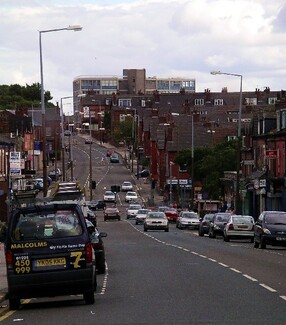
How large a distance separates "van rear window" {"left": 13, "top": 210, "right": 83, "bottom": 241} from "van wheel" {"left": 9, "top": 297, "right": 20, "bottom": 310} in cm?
122

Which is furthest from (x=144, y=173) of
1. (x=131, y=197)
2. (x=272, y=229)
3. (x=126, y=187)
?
(x=272, y=229)

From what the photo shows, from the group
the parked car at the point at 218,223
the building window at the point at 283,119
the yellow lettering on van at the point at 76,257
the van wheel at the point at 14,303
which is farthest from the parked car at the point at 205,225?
the yellow lettering on van at the point at 76,257

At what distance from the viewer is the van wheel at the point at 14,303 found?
21811 millimetres

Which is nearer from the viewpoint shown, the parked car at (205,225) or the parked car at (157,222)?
the parked car at (205,225)

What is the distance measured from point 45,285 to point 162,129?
126 meters

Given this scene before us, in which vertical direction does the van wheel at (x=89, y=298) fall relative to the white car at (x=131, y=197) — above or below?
above

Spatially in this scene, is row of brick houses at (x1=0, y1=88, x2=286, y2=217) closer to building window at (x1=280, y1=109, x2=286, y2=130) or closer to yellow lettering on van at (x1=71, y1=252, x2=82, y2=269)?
building window at (x1=280, y1=109, x2=286, y2=130)

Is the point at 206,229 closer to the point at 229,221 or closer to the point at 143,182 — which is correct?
the point at 229,221

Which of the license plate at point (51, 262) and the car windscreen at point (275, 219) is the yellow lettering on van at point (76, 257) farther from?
the car windscreen at point (275, 219)

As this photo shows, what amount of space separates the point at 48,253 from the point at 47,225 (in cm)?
59

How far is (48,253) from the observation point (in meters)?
21.5

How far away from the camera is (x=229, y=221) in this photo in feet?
189

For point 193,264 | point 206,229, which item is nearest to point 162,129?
point 206,229

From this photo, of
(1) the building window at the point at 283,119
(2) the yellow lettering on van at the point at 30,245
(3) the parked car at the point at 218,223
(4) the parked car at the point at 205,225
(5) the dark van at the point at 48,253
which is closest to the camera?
(5) the dark van at the point at 48,253
